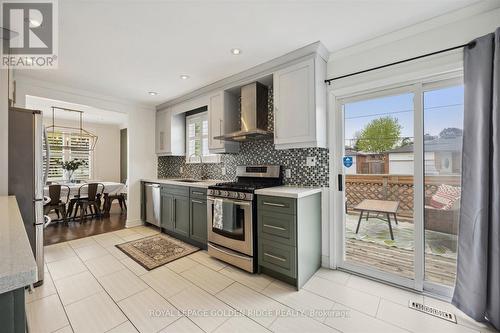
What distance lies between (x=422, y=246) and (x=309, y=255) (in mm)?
1067

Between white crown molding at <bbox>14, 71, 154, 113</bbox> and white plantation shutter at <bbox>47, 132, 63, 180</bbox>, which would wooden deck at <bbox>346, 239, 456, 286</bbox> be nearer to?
white crown molding at <bbox>14, 71, 154, 113</bbox>

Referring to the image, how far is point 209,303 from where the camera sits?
195 cm

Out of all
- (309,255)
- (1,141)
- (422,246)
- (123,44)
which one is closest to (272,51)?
(123,44)

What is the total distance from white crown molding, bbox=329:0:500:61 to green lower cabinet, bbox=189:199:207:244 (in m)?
2.53

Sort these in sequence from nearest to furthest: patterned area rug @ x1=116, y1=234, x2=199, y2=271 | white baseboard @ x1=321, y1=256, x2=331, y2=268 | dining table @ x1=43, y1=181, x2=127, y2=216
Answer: white baseboard @ x1=321, y1=256, x2=331, y2=268 < patterned area rug @ x1=116, y1=234, x2=199, y2=271 < dining table @ x1=43, y1=181, x2=127, y2=216

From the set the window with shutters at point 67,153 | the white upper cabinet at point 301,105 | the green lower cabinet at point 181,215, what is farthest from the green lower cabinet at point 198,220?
the window with shutters at point 67,153

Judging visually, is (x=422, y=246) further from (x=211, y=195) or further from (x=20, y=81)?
(x=20, y=81)

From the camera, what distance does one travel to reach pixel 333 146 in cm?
255

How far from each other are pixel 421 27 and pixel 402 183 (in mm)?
1475

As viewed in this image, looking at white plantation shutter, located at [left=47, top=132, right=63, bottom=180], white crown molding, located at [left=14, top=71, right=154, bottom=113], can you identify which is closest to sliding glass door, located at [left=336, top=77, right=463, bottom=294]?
white crown molding, located at [left=14, top=71, right=154, bottom=113]

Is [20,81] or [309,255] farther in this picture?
→ [20,81]

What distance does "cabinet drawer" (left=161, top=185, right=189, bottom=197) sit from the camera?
134 inches

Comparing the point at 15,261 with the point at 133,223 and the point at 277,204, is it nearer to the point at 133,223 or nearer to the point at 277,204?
the point at 277,204

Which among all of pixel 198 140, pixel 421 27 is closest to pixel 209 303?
pixel 198 140
